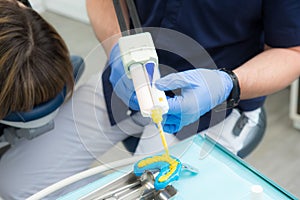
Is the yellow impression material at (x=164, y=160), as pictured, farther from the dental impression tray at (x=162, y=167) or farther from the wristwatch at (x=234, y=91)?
the wristwatch at (x=234, y=91)

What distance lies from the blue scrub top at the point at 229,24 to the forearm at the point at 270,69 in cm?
3

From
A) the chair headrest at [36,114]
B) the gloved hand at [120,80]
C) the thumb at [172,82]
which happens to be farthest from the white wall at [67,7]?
the thumb at [172,82]

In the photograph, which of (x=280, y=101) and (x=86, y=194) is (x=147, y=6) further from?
(x=280, y=101)

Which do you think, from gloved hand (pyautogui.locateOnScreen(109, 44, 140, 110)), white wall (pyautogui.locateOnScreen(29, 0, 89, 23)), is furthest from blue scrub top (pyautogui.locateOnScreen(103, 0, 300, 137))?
white wall (pyautogui.locateOnScreen(29, 0, 89, 23))

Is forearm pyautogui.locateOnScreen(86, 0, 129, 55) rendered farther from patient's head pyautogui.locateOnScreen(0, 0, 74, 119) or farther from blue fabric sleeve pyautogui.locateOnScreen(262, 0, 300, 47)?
blue fabric sleeve pyautogui.locateOnScreen(262, 0, 300, 47)

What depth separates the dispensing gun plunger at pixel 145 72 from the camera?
635 millimetres

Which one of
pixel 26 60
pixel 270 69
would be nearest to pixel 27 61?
pixel 26 60

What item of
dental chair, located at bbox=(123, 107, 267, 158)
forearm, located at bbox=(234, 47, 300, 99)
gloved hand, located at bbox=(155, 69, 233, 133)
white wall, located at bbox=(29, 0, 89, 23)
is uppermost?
gloved hand, located at bbox=(155, 69, 233, 133)

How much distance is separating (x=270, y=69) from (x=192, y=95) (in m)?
0.27

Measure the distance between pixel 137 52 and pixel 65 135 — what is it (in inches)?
20.6

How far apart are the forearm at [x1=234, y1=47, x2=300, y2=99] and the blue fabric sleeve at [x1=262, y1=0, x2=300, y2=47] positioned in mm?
26

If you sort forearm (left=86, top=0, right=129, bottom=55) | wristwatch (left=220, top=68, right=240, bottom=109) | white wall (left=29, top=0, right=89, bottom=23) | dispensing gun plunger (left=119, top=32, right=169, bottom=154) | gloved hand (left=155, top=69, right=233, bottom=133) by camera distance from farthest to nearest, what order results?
white wall (left=29, top=0, right=89, bottom=23)
forearm (left=86, top=0, right=129, bottom=55)
wristwatch (left=220, top=68, right=240, bottom=109)
gloved hand (left=155, top=69, right=233, bottom=133)
dispensing gun plunger (left=119, top=32, right=169, bottom=154)

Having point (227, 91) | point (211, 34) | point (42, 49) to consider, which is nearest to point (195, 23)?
point (211, 34)

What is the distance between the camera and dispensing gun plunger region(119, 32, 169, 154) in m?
0.63
